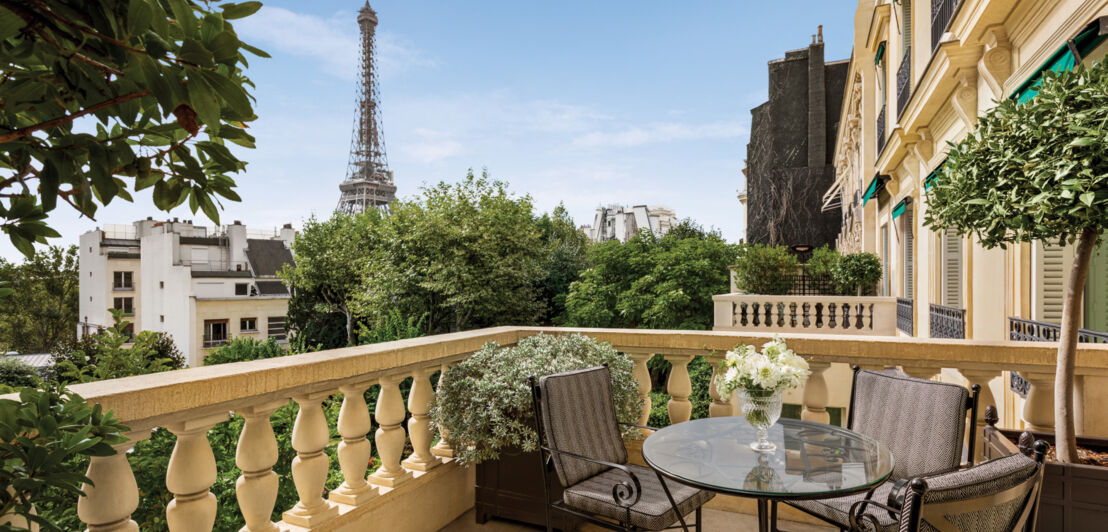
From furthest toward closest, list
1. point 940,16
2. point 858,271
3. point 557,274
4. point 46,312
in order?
point 46,312 < point 557,274 < point 858,271 < point 940,16

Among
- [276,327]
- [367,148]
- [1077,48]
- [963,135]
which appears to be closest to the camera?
[1077,48]

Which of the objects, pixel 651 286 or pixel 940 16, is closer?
pixel 940 16

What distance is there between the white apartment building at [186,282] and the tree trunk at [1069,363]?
131 ft

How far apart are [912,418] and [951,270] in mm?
8547

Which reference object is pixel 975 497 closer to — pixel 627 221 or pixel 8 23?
pixel 8 23

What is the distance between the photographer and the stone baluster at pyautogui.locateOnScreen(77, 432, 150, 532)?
1.79 m

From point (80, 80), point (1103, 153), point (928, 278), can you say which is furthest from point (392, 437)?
point (928, 278)

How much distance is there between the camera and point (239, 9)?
30.6 inches

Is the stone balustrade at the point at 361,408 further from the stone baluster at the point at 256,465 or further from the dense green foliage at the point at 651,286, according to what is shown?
the dense green foliage at the point at 651,286

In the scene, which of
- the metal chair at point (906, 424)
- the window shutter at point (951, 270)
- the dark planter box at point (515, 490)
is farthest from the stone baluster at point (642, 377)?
the window shutter at point (951, 270)

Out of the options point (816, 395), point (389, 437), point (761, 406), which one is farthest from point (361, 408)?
point (816, 395)

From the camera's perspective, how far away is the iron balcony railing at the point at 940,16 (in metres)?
7.70

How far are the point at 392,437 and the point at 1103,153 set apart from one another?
342 cm

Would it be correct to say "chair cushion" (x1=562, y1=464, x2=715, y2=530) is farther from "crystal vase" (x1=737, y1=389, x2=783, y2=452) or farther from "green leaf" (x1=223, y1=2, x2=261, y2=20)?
"green leaf" (x1=223, y1=2, x2=261, y2=20)
